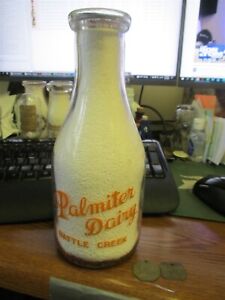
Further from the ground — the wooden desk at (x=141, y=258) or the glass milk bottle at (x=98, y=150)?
the glass milk bottle at (x=98, y=150)

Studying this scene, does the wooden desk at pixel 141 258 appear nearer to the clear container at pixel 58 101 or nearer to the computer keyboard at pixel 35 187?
the computer keyboard at pixel 35 187

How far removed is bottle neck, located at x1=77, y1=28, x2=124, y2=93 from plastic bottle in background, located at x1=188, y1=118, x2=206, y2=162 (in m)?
0.42

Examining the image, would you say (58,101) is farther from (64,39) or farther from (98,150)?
(98,150)

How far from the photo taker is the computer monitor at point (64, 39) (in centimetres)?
57

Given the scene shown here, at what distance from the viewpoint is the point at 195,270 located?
0.27 meters

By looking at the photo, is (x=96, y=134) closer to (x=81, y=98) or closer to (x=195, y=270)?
(x=81, y=98)

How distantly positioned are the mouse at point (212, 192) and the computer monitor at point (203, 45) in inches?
9.5

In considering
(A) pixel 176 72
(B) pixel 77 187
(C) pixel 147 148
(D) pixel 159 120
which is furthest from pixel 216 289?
(D) pixel 159 120

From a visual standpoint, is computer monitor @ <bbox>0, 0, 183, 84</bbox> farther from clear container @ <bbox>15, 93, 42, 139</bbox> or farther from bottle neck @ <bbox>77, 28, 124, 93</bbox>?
bottle neck @ <bbox>77, 28, 124, 93</bbox>

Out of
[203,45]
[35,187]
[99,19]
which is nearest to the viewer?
[99,19]

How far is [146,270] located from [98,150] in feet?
0.42

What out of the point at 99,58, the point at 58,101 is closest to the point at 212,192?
the point at 99,58

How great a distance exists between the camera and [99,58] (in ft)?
0.75

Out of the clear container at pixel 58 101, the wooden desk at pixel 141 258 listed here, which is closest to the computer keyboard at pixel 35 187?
the wooden desk at pixel 141 258
